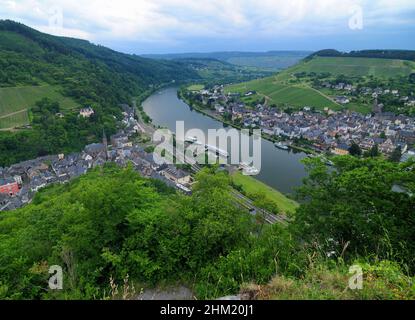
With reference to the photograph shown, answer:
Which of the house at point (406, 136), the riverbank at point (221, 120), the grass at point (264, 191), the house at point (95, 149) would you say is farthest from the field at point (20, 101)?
→ the house at point (406, 136)

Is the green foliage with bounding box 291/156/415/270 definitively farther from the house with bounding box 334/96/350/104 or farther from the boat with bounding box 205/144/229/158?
the house with bounding box 334/96/350/104

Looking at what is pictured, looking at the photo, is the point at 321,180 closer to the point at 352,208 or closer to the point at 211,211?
the point at 352,208

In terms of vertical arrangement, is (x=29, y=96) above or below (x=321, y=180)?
above

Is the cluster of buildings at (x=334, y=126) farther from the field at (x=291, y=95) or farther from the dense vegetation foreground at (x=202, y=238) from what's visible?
the dense vegetation foreground at (x=202, y=238)

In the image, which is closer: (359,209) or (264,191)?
(359,209)

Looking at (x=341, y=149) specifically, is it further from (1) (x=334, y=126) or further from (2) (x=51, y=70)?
(2) (x=51, y=70)

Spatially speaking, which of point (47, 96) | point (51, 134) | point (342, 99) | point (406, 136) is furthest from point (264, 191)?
point (342, 99)
